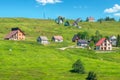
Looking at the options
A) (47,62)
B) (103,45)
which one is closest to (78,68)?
(47,62)

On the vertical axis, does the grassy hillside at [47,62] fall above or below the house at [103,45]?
below

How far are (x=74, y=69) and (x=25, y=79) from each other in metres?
23.9

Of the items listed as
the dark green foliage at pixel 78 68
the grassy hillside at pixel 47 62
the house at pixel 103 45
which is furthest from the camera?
the house at pixel 103 45

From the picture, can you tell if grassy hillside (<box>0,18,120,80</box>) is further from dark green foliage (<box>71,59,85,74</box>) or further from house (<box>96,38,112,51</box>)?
house (<box>96,38,112,51</box>)

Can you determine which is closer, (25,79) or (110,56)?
(25,79)

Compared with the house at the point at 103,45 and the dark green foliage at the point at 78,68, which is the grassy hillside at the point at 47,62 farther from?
the house at the point at 103,45

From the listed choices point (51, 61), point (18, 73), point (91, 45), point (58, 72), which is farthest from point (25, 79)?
point (91, 45)

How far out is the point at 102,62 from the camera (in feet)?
465

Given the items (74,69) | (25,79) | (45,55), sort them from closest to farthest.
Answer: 1. (25,79)
2. (74,69)
3. (45,55)

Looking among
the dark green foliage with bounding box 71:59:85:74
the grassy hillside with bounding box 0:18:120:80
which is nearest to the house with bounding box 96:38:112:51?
the grassy hillside with bounding box 0:18:120:80

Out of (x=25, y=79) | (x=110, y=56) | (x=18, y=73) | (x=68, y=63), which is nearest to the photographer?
(x=25, y=79)

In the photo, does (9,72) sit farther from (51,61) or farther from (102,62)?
(102,62)

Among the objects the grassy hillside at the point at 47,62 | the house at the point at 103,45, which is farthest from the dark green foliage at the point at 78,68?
the house at the point at 103,45

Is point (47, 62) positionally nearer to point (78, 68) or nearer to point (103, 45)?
point (78, 68)
